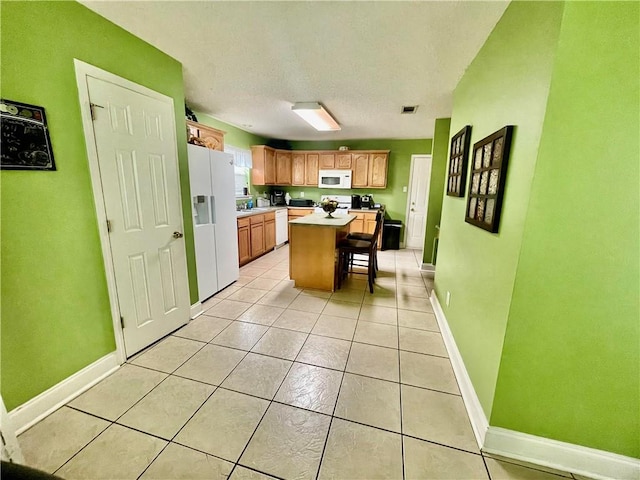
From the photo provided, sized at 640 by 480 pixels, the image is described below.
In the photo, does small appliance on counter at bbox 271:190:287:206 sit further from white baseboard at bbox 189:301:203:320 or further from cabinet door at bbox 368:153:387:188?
white baseboard at bbox 189:301:203:320

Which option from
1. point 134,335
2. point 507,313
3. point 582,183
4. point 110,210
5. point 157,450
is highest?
point 582,183

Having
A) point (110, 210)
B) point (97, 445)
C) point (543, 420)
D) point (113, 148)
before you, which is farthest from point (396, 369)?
point (113, 148)

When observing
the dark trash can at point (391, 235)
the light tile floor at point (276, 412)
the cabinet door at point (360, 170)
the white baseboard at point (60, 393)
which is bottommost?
the light tile floor at point (276, 412)

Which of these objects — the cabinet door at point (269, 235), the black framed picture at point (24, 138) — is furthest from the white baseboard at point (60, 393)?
the cabinet door at point (269, 235)

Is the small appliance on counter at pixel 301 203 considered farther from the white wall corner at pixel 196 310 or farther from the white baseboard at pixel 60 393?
the white baseboard at pixel 60 393

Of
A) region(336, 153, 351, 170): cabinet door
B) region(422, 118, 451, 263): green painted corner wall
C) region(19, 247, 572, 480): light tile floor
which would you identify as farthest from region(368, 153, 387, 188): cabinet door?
region(19, 247, 572, 480): light tile floor

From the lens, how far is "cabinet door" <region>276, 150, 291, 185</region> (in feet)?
19.5

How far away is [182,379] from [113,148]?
1.67 meters

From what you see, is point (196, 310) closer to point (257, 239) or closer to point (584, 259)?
point (257, 239)

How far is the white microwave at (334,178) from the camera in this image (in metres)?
5.88

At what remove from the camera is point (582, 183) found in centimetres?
104

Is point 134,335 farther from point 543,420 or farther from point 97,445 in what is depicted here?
point 543,420

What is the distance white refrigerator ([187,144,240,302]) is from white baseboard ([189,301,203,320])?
6.1 inches

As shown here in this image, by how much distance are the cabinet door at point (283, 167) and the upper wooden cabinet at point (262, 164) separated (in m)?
0.23
